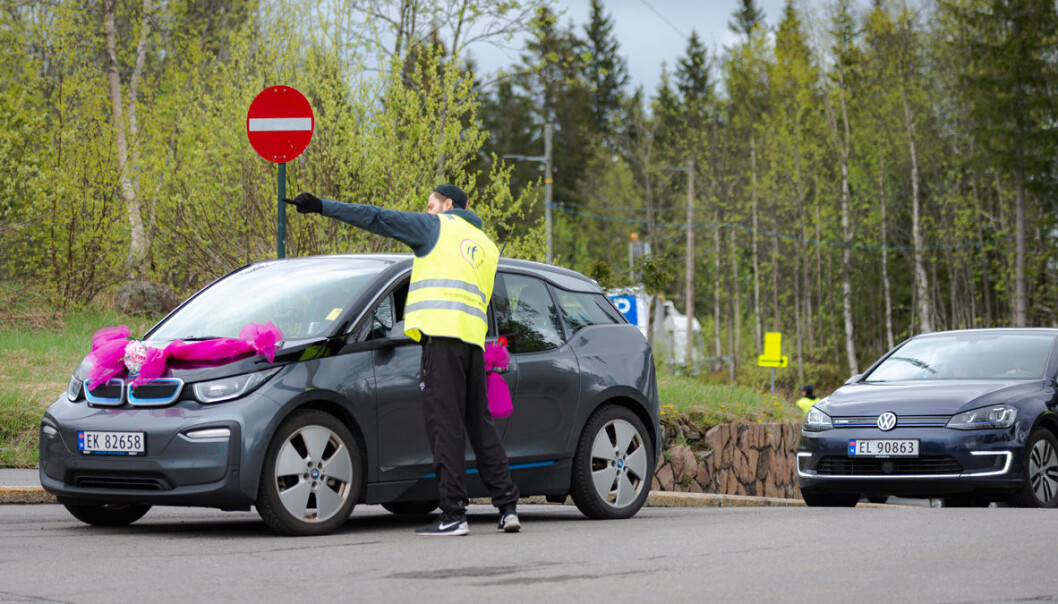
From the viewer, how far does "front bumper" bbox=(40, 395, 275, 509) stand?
7.82m

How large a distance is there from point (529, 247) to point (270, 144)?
7.57 meters

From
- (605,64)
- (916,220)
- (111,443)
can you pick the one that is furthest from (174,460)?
(605,64)

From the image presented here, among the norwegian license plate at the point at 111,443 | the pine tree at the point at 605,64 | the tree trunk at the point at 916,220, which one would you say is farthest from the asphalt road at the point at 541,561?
the pine tree at the point at 605,64

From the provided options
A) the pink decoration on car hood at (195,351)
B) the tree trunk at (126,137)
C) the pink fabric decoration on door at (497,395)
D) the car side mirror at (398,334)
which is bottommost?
the pink fabric decoration on door at (497,395)

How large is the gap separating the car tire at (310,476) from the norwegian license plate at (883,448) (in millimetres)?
5049

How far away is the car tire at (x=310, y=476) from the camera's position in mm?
7973

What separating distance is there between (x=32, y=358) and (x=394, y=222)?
8.39 metres

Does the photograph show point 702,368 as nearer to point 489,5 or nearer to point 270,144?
point 489,5

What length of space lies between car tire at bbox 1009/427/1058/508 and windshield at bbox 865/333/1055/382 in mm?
646

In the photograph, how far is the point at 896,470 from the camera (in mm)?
11828

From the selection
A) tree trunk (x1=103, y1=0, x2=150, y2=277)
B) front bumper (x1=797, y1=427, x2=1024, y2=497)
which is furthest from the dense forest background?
front bumper (x1=797, y1=427, x2=1024, y2=497)

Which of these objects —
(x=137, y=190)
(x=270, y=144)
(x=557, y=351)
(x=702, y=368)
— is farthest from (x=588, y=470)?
(x=702, y=368)

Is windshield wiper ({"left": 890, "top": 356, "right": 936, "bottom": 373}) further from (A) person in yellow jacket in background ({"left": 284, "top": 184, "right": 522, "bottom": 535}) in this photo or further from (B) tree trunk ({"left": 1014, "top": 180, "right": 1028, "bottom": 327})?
(B) tree trunk ({"left": 1014, "top": 180, "right": 1028, "bottom": 327})

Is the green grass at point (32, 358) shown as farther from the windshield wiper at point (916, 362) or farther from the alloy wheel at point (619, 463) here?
the windshield wiper at point (916, 362)
